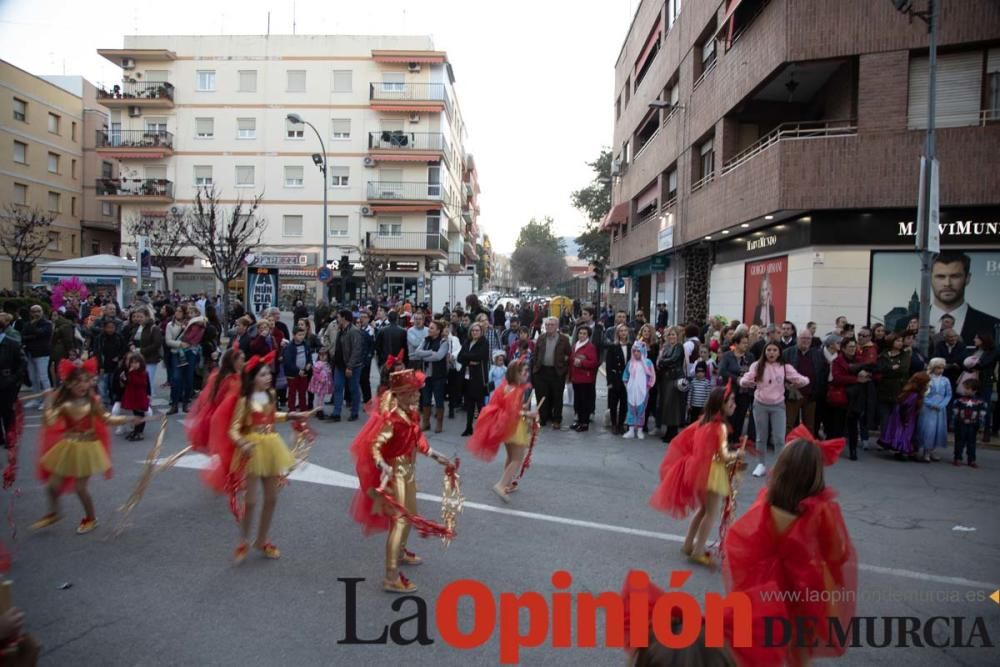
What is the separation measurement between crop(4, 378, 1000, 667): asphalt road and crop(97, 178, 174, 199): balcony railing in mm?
40396

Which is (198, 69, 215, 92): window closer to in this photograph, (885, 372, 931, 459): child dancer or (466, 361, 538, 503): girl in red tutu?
(466, 361, 538, 503): girl in red tutu

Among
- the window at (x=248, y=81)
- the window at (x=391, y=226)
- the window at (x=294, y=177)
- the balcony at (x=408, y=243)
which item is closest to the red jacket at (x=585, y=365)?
the balcony at (x=408, y=243)

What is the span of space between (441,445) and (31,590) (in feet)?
19.3

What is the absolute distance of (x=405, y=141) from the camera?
44719 mm

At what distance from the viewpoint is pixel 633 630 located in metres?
2.15

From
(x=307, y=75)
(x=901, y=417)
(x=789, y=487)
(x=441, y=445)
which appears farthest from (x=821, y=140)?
(x=307, y=75)

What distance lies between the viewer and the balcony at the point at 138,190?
43.7 m

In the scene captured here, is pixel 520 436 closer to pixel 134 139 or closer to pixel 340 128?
pixel 340 128

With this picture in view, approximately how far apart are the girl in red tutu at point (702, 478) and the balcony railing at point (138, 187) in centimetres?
4591

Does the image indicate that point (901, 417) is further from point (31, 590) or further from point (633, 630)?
point (31, 590)

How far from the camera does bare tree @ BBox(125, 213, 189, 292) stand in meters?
36.8

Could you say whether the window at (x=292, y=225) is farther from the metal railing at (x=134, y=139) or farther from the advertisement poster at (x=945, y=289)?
the advertisement poster at (x=945, y=289)

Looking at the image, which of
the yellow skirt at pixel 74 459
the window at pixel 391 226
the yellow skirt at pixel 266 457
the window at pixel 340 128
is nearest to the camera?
the yellow skirt at pixel 266 457

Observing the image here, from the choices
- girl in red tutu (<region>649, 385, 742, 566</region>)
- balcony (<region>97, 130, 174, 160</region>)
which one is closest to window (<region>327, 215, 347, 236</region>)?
balcony (<region>97, 130, 174, 160</region>)
